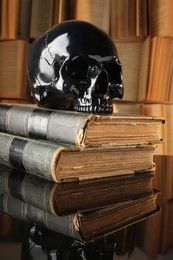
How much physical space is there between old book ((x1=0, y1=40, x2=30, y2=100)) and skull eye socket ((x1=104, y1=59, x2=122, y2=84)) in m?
0.69

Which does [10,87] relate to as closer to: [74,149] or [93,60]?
[93,60]

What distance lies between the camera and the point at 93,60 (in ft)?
2.69

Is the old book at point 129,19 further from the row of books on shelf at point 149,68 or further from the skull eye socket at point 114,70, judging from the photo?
the skull eye socket at point 114,70

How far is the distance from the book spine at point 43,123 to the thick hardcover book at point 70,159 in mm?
16

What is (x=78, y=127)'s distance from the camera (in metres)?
0.65

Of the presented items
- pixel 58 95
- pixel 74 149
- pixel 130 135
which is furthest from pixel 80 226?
pixel 58 95

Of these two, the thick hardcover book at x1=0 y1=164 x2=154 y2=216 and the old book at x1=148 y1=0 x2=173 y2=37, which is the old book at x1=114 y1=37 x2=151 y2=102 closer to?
the old book at x1=148 y1=0 x2=173 y2=37

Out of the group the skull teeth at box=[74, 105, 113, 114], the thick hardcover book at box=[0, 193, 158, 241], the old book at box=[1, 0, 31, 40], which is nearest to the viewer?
the thick hardcover book at box=[0, 193, 158, 241]

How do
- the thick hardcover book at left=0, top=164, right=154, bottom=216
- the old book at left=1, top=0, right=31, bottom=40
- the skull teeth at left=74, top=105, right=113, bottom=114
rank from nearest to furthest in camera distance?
the thick hardcover book at left=0, top=164, right=154, bottom=216 → the skull teeth at left=74, top=105, right=113, bottom=114 → the old book at left=1, top=0, right=31, bottom=40

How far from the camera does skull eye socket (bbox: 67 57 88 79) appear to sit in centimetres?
82

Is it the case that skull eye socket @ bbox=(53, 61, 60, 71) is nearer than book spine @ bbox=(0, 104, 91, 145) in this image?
No

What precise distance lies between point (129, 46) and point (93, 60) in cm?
78

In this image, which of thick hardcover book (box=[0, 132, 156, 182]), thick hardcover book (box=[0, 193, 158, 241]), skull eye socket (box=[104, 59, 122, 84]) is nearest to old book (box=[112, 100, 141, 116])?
skull eye socket (box=[104, 59, 122, 84])

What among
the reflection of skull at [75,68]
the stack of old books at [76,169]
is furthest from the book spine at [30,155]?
the reflection of skull at [75,68]
